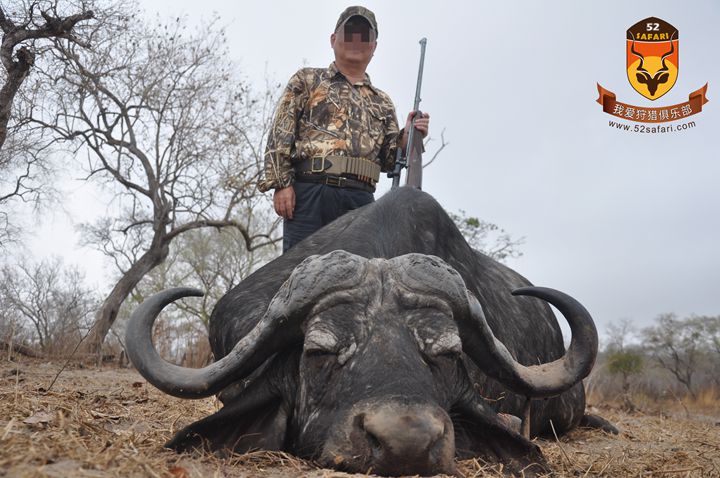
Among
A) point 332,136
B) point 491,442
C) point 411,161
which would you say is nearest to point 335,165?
point 332,136

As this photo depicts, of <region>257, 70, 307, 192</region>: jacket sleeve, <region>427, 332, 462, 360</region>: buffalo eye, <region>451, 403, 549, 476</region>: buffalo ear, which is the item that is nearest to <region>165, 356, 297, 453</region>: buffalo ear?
<region>427, 332, 462, 360</region>: buffalo eye

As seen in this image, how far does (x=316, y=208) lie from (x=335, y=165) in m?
0.37

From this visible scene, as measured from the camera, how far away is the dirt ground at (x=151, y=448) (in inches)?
80.8

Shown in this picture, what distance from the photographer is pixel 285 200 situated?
16.2 ft

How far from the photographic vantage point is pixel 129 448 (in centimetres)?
259

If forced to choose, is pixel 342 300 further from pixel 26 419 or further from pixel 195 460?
pixel 26 419

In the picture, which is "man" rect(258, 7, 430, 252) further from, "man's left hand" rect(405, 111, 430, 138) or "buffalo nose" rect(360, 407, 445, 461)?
"buffalo nose" rect(360, 407, 445, 461)

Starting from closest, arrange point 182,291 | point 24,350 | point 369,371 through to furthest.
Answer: point 369,371 < point 182,291 < point 24,350

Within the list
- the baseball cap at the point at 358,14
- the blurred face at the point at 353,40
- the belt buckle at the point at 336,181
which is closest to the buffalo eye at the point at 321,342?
the belt buckle at the point at 336,181

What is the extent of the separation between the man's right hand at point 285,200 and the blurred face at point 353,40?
127 cm

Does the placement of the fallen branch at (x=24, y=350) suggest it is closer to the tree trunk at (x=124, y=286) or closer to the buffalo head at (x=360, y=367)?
the tree trunk at (x=124, y=286)

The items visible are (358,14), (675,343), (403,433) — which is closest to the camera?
(403,433)

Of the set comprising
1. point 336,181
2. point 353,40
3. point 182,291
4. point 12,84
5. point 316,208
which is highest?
point 12,84

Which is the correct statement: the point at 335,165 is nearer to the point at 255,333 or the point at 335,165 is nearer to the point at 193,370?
the point at 255,333
